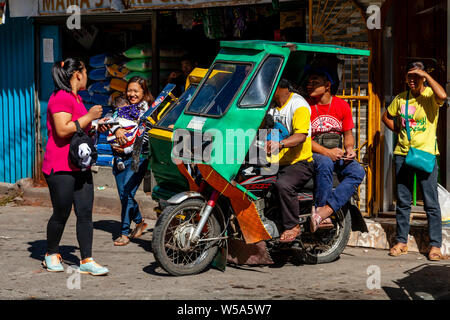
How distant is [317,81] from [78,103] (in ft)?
7.58

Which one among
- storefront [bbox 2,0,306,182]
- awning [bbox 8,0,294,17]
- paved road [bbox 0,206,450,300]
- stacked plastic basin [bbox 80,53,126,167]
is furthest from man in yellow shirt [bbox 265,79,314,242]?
stacked plastic basin [bbox 80,53,126,167]

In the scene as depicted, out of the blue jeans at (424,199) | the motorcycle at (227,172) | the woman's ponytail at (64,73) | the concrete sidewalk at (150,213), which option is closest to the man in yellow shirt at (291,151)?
the motorcycle at (227,172)

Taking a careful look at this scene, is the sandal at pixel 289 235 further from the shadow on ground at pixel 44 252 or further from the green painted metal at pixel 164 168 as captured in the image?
the shadow on ground at pixel 44 252

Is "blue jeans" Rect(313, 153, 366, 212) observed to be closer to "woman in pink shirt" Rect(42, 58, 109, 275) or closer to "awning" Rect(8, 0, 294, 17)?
"woman in pink shirt" Rect(42, 58, 109, 275)

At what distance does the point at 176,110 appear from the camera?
7.05 m

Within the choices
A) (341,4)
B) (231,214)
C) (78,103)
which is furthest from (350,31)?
(78,103)

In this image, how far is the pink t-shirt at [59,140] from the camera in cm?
624

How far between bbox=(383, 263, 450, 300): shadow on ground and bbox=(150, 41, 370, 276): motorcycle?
0.94 m

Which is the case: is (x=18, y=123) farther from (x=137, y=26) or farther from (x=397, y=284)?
(x=397, y=284)

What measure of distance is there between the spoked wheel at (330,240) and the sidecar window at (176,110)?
1.71 m

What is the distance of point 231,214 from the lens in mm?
6680

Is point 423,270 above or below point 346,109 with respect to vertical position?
below

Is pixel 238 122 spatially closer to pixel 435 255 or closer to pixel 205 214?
pixel 205 214
